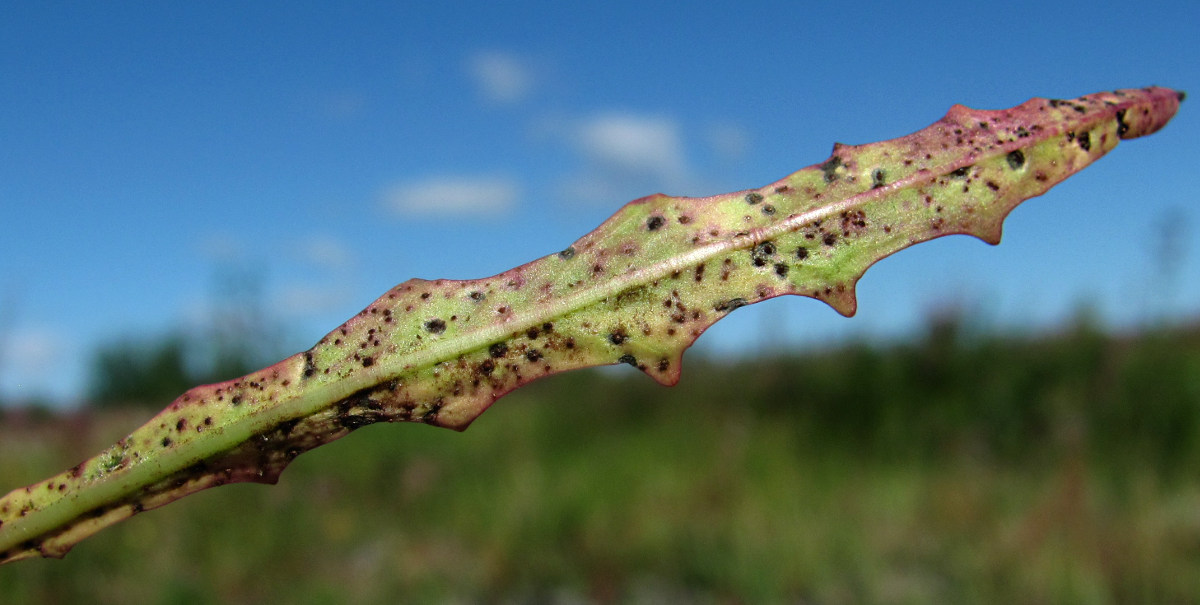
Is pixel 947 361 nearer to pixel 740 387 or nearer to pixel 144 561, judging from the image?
pixel 740 387

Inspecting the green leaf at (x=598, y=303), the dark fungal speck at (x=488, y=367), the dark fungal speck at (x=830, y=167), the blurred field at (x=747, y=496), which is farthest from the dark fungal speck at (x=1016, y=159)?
the blurred field at (x=747, y=496)

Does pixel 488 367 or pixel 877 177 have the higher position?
pixel 877 177

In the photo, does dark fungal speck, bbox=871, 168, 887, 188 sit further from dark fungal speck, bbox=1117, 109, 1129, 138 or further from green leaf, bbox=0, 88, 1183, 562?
dark fungal speck, bbox=1117, 109, 1129, 138

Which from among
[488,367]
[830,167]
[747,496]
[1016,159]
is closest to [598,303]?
[488,367]

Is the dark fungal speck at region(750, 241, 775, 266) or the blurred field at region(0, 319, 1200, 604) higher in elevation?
the dark fungal speck at region(750, 241, 775, 266)

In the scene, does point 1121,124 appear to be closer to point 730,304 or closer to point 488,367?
point 730,304

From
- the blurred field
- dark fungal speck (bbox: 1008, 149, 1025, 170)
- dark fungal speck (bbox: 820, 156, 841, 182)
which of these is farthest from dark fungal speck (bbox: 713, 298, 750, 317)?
the blurred field

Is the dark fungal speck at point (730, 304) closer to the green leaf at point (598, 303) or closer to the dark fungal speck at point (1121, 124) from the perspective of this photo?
the green leaf at point (598, 303)
